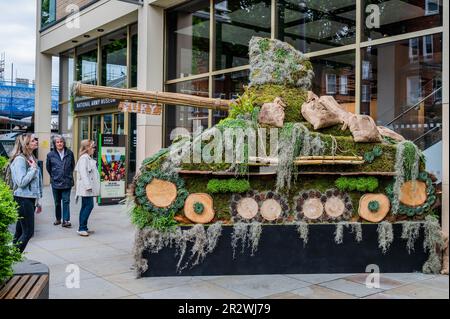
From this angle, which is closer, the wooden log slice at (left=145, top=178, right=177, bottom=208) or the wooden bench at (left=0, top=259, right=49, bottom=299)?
the wooden bench at (left=0, top=259, right=49, bottom=299)

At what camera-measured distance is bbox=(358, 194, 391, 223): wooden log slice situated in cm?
555

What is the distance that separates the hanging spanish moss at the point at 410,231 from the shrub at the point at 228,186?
1.90 m

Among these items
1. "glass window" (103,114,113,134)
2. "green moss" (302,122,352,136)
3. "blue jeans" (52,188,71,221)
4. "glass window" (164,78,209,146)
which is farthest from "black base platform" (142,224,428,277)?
"glass window" (103,114,113,134)

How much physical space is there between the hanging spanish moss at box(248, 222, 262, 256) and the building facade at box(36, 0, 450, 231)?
7.69 ft

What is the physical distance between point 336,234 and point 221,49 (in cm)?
659

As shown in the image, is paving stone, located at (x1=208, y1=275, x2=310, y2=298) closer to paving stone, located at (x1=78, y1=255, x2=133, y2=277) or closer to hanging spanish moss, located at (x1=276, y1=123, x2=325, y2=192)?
hanging spanish moss, located at (x1=276, y1=123, x2=325, y2=192)

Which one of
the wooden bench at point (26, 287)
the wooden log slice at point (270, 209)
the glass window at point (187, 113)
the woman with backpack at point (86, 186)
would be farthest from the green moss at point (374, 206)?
the glass window at point (187, 113)

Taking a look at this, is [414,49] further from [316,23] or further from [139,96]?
[139,96]

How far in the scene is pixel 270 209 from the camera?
5531mm

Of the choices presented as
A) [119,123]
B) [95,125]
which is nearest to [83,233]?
[119,123]

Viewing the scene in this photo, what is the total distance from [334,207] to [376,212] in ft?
1.64

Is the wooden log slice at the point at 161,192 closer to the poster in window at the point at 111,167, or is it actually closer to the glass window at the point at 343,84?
the glass window at the point at 343,84
